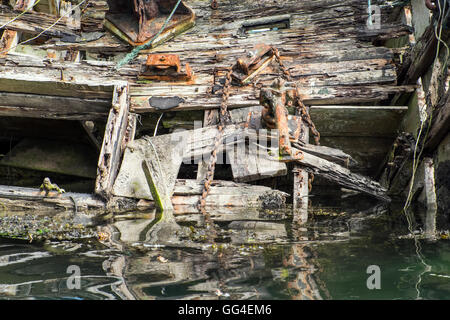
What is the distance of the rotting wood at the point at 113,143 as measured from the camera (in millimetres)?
4949

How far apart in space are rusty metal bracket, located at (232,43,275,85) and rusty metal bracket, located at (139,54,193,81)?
2.22ft

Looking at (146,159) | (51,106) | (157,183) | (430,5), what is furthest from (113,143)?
(430,5)

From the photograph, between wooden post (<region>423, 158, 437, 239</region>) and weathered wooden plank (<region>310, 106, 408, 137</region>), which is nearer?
wooden post (<region>423, 158, 437, 239</region>)

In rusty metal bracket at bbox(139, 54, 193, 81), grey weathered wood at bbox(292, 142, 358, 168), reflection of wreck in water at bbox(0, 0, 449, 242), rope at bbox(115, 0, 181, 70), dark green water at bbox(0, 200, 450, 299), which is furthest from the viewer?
rope at bbox(115, 0, 181, 70)

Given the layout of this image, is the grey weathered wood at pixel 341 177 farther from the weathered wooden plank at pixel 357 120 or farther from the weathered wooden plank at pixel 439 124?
the weathered wooden plank at pixel 357 120

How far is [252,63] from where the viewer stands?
6.07 m

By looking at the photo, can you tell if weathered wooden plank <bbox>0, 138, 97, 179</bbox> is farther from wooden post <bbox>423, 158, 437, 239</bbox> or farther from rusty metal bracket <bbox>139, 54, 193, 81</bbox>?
wooden post <bbox>423, 158, 437, 239</bbox>

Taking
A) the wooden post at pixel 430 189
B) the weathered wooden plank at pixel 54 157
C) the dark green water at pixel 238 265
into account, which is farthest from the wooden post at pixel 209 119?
the wooden post at pixel 430 189

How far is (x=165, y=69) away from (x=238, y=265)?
3.75 m

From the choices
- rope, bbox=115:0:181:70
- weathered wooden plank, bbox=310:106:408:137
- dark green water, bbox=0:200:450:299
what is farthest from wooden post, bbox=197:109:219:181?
rope, bbox=115:0:181:70

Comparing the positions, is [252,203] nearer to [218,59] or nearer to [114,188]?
[114,188]

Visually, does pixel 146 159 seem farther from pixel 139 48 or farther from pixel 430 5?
pixel 430 5

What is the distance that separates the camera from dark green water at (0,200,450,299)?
2.64m

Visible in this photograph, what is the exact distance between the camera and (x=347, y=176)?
5141 mm
